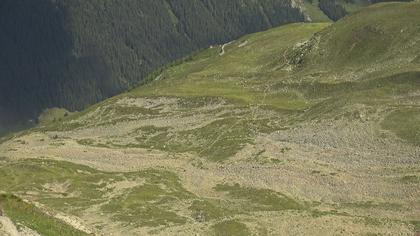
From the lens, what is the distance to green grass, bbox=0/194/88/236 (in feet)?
154

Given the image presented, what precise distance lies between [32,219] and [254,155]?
55419 millimetres

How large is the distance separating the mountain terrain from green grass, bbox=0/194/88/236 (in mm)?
204

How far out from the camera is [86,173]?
333ft

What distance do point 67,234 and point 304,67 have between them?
128 m

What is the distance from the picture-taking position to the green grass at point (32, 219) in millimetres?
46812

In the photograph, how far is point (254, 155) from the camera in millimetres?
100750

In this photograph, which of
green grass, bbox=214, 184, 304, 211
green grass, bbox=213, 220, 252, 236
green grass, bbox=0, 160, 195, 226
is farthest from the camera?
green grass, bbox=214, 184, 304, 211

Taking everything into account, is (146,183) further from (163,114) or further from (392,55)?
(392,55)

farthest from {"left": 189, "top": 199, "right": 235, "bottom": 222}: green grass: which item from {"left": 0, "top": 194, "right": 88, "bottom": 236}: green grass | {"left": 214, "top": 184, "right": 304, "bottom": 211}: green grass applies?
{"left": 0, "top": 194, "right": 88, "bottom": 236}: green grass

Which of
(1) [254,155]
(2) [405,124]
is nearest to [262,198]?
(1) [254,155]

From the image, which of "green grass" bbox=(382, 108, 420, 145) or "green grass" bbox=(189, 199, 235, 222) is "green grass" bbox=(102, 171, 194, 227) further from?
"green grass" bbox=(382, 108, 420, 145)

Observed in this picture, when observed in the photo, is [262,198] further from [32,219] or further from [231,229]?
[32,219]

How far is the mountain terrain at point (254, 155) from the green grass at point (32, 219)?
0.67ft

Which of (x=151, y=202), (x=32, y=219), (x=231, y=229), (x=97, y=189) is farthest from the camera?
(x=97, y=189)
